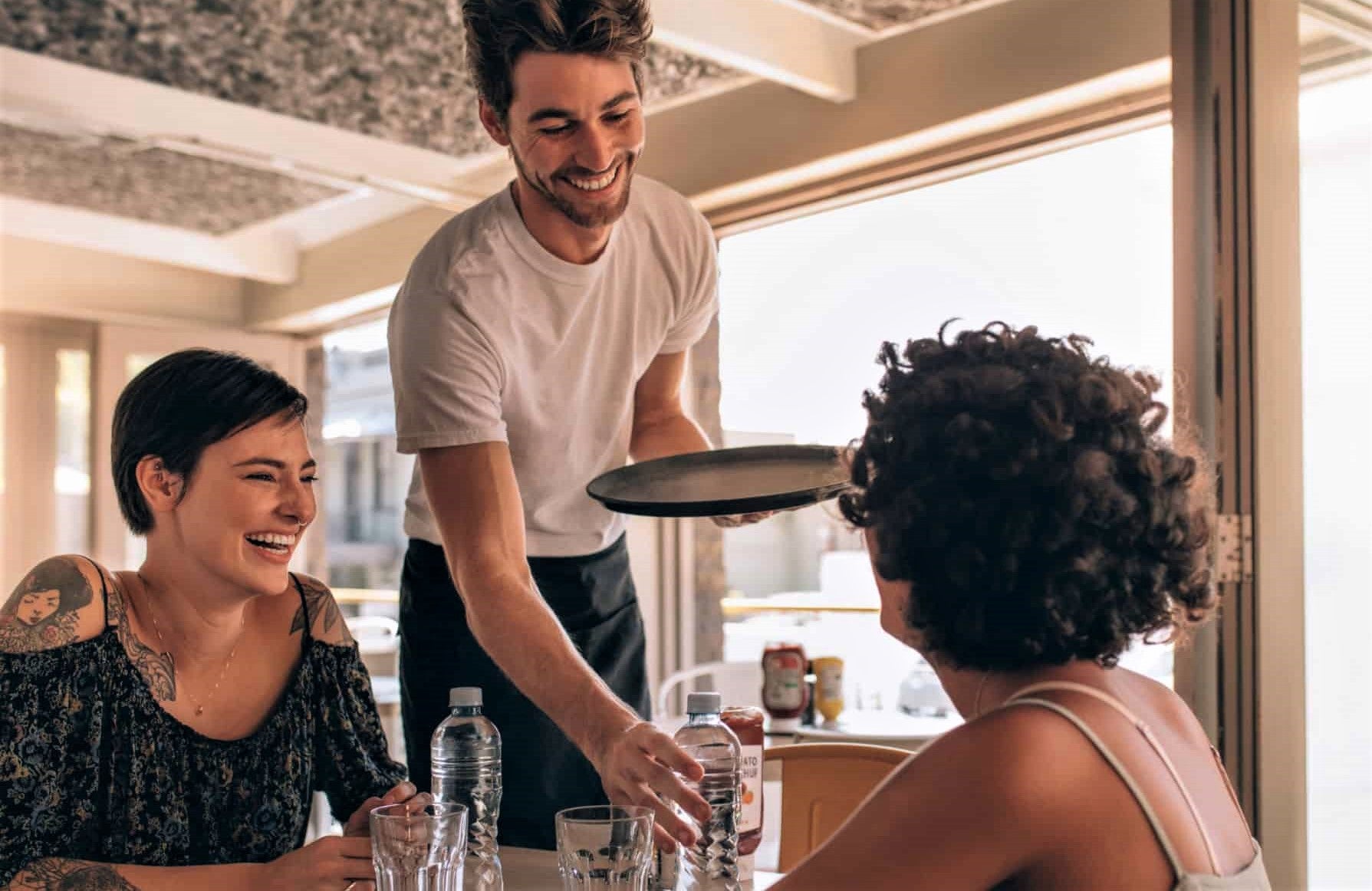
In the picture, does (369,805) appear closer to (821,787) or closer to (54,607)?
(54,607)

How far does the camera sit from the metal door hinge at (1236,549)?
99.5 inches

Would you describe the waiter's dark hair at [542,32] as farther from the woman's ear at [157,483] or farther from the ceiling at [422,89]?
the ceiling at [422,89]

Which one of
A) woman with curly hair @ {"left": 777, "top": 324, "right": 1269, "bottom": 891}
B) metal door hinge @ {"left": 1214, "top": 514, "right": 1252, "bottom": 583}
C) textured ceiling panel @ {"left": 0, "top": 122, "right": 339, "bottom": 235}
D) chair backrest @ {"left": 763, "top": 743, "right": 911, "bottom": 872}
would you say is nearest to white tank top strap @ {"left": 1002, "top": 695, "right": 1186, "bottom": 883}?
woman with curly hair @ {"left": 777, "top": 324, "right": 1269, "bottom": 891}

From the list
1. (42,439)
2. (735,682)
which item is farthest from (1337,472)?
(42,439)

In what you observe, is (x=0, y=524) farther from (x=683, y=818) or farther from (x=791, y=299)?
(x=683, y=818)

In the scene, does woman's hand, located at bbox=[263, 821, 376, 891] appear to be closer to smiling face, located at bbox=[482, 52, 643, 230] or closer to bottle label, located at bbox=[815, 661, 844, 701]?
smiling face, located at bbox=[482, 52, 643, 230]

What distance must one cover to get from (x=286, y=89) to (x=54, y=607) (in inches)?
120

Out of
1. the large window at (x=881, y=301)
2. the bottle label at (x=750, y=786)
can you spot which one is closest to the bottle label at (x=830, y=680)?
the large window at (x=881, y=301)

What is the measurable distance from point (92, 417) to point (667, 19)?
162 inches

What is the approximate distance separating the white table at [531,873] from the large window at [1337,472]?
1.50 meters

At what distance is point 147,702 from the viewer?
1.59 m

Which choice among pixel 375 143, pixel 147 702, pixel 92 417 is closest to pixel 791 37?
pixel 375 143

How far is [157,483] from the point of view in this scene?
1.70m

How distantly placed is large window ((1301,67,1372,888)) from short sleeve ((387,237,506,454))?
1688 millimetres
